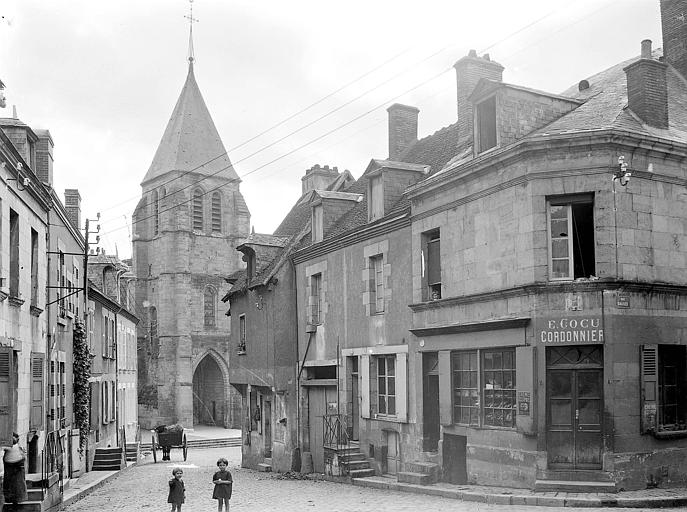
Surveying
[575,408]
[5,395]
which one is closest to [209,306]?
[5,395]

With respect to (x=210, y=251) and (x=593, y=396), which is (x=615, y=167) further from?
(x=210, y=251)

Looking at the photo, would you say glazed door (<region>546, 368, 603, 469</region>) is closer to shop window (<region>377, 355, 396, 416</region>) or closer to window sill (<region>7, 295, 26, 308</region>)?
shop window (<region>377, 355, 396, 416</region>)

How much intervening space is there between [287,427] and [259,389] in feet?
9.60

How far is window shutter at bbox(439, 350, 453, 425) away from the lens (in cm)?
1811

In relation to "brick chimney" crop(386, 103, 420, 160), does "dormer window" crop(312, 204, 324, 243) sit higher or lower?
lower

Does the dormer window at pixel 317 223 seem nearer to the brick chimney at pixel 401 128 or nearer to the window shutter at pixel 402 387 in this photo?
the brick chimney at pixel 401 128

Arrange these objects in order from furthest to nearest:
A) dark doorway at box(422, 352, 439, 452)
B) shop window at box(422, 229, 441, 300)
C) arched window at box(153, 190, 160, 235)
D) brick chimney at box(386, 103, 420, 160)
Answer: arched window at box(153, 190, 160, 235)
brick chimney at box(386, 103, 420, 160)
dark doorway at box(422, 352, 439, 452)
shop window at box(422, 229, 441, 300)

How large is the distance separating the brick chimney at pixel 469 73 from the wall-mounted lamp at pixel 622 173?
766 cm

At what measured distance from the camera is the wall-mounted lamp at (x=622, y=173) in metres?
15.2

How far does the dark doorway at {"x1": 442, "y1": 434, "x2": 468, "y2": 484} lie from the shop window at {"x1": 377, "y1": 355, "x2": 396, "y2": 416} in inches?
107

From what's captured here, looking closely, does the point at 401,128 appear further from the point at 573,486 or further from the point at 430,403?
the point at 573,486

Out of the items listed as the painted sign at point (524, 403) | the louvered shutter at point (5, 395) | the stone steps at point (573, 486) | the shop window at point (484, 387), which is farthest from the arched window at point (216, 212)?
the stone steps at point (573, 486)

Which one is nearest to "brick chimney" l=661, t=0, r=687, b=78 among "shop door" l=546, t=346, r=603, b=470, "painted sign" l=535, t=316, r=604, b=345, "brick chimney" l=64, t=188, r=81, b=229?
"painted sign" l=535, t=316, r=604, b=345

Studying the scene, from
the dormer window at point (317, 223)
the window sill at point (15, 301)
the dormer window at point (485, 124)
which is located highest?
the dormer window at point (485, 124)
